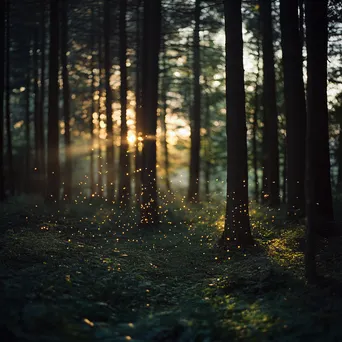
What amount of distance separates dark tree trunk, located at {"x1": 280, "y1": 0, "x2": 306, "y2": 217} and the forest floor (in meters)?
1.78

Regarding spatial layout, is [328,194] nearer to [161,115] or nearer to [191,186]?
[191,186]

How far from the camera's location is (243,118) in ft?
36.2

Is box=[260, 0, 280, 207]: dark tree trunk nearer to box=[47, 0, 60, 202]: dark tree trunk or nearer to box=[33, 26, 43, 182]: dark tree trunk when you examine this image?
box=[47, 0, 60, 202]: dark tree trunk

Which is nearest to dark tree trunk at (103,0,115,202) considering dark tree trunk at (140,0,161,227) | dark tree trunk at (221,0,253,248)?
dark tree trunk at (140,0,161,227)

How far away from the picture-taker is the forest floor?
6242 mm

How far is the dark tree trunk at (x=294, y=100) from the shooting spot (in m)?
12.9

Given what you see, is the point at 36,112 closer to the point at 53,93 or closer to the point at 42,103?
the point at 42,103

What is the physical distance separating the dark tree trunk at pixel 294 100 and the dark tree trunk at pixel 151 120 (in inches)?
184

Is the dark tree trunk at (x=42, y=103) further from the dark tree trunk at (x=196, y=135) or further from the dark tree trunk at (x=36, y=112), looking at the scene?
the dark tree trunk at (x=196, y=135)

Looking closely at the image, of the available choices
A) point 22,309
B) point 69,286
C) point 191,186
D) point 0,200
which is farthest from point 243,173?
point 191,186

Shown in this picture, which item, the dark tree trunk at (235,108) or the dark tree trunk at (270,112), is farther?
the dark tree trunk at (270,112)

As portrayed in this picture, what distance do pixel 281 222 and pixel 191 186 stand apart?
12.6 metres

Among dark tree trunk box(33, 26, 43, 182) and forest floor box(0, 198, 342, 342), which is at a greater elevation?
dark tree trunk box(33, 26, 43, 182)

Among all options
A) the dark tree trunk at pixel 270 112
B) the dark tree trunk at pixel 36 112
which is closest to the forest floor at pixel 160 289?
the dark tree trunk at pixel 270 112
